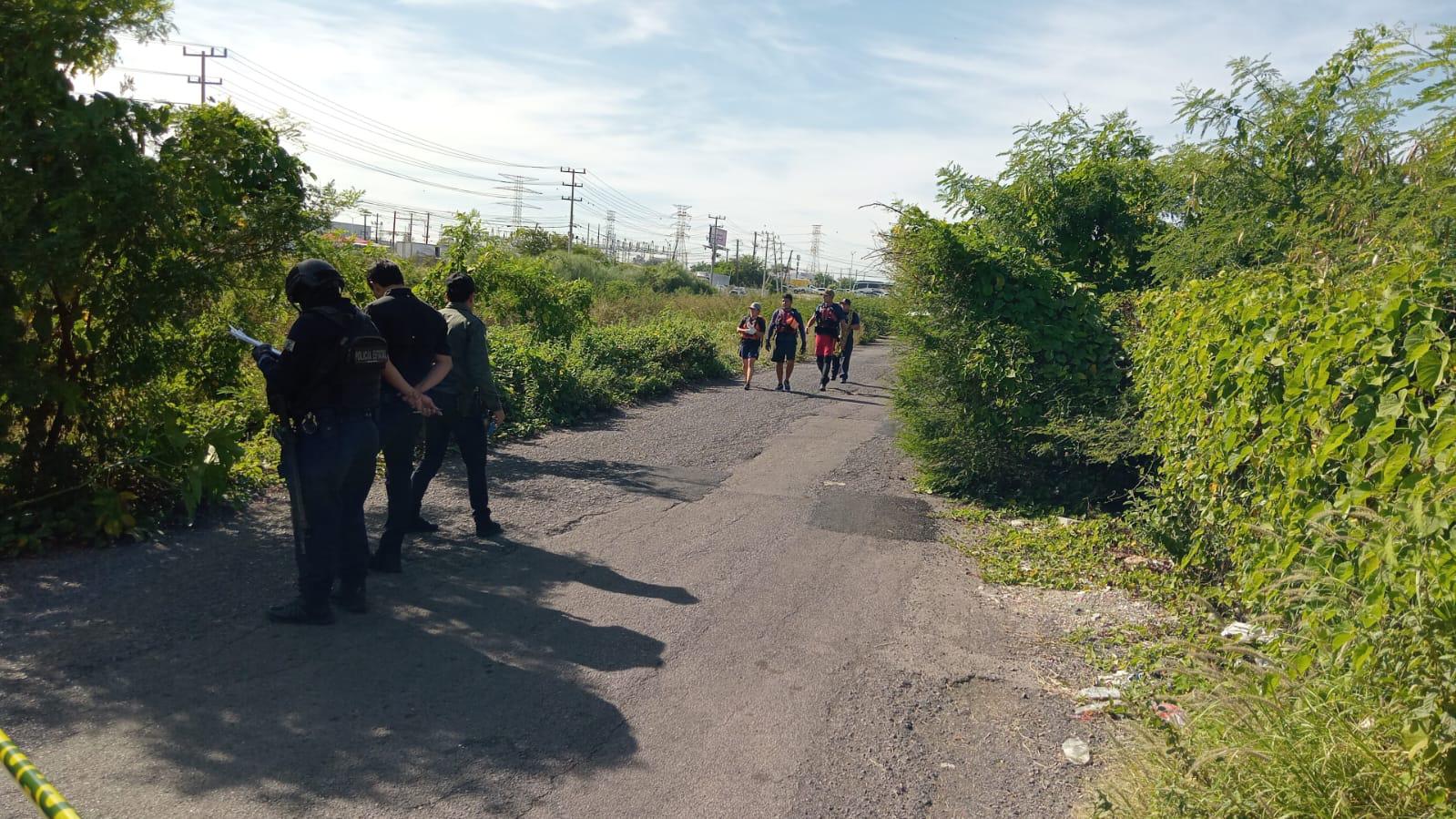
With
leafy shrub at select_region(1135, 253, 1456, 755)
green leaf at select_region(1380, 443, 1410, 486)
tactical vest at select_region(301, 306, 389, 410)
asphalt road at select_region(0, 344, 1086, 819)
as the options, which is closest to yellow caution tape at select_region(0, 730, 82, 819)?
asphalt road at select_region(0, 344, 1086, 819)

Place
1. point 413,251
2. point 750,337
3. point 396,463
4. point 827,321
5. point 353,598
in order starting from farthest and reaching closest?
point 413,251 → point 827,321 → point 750,337 → point 396,463 → point 353,598

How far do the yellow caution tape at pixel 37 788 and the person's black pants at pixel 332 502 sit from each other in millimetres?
2284

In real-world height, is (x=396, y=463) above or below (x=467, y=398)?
below

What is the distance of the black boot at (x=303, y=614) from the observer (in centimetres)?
539

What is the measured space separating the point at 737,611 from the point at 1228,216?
24.2 ft

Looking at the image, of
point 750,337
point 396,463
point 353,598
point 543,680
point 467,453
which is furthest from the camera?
point 750,337

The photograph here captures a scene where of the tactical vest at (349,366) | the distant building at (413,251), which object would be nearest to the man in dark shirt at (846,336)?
the distant building at (413,251)

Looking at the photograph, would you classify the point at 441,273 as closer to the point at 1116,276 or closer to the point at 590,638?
the point at 590,638

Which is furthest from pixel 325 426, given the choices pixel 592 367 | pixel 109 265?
pixel 592 367

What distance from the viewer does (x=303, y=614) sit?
5398 millimetres

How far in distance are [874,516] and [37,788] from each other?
24.0ft

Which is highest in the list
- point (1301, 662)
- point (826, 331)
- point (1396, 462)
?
point (826, 331)

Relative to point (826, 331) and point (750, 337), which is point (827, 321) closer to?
point (826, 331)

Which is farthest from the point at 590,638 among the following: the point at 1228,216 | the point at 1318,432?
the point at 1228,216
